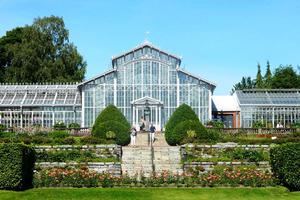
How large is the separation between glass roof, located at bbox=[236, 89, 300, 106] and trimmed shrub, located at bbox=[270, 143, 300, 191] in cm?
2976

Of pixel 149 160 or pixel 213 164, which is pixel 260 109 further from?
pixel 213 164

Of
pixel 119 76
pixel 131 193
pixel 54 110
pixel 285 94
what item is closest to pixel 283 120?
pixel 285 94

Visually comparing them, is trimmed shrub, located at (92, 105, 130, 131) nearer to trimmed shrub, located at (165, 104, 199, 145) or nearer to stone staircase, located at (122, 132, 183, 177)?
trimmed shrub, located at (165, 104, 199, 145)

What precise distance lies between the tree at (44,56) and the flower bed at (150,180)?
3960 centimetres

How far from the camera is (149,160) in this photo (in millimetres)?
28766

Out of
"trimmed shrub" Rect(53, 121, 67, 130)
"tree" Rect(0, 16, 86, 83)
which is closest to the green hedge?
"trimmed shrub" Rect(53, 121, 67, 130)

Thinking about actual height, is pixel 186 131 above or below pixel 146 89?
below

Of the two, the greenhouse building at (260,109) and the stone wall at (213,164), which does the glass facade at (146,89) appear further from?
the stone wall at (213,164)

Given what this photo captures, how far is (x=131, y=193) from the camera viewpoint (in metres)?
20.3

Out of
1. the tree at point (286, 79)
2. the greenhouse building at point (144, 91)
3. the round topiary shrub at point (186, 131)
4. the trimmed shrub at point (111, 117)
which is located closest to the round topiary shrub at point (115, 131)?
the trimmed shrub at point (111, 117)

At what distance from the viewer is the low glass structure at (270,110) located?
1998 inches

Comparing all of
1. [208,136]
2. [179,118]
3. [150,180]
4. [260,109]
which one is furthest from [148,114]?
[150,180]

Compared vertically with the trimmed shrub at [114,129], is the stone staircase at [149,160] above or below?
below

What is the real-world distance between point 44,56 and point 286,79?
1052 inches
